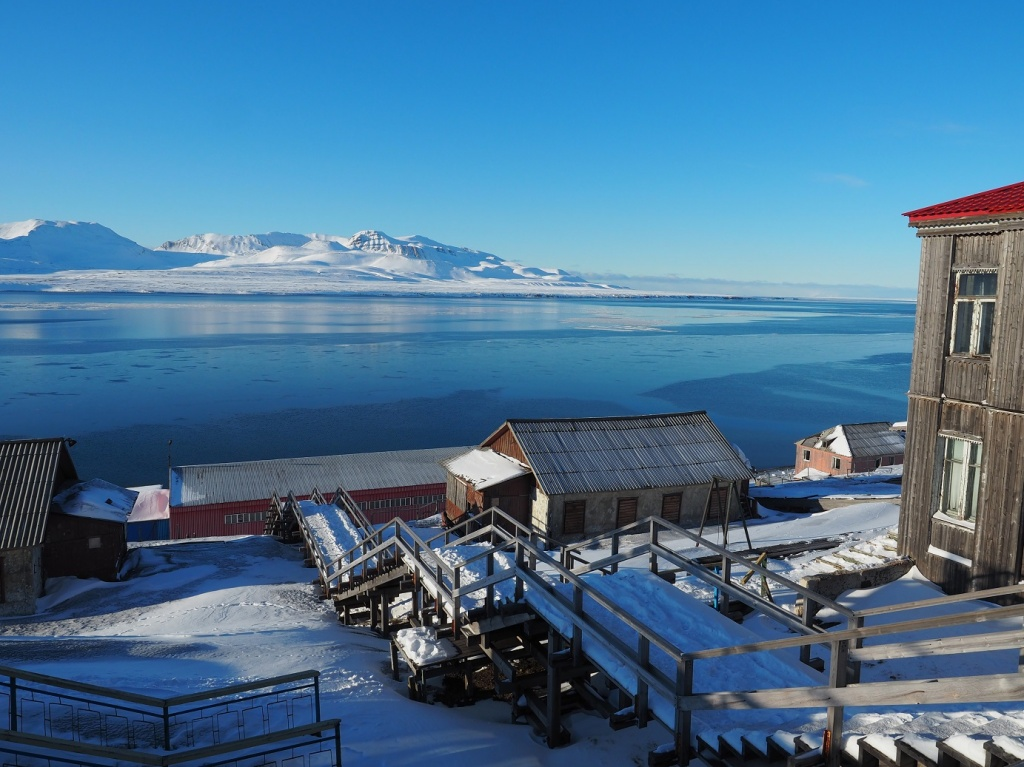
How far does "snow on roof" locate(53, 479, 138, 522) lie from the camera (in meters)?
22.1

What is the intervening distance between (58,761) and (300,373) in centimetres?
8312

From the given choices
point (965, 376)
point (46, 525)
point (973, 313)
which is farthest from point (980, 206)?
point (46, 525)

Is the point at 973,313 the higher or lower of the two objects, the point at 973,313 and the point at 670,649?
the higher

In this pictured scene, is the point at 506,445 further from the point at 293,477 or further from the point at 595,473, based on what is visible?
the point at 293,477

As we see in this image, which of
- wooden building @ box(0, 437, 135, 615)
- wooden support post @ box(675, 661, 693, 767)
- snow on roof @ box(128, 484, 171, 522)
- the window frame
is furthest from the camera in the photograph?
snow on roof @ box(128, 484, 171, 522)

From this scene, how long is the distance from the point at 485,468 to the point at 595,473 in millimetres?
4224

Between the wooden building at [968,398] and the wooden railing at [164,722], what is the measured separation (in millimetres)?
10817

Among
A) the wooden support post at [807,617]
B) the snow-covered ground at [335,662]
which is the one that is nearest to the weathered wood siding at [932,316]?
the snow-covered ground at [335,662]

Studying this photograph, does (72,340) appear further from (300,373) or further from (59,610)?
(59,610)

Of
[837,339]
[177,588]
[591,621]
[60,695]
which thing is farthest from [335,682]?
[837,339]

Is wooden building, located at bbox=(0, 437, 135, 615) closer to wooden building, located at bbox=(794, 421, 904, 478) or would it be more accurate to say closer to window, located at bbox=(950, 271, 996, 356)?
window, located at bbox=(950, 271, 996, 356)

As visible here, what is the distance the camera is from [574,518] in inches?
1037

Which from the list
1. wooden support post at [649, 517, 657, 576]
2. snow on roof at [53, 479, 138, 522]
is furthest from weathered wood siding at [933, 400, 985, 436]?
snow on roof at [53, 479, 138, 522]

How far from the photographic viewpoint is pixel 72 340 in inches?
4596
